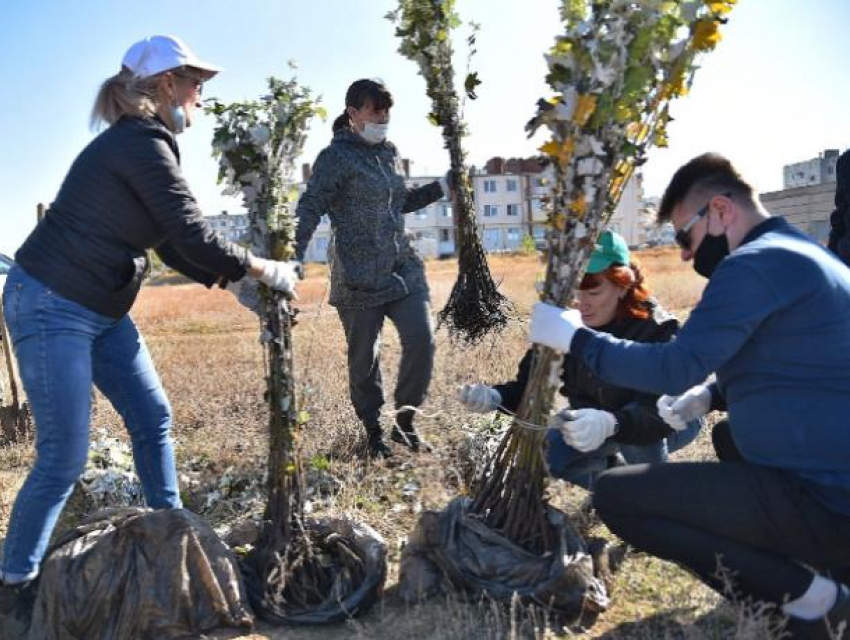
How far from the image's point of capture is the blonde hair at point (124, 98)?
2.53 metres

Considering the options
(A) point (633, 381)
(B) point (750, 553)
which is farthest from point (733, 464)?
(A) point (633, 381)

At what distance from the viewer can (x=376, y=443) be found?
425 cm

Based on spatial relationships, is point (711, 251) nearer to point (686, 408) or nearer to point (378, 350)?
point (686, 408)

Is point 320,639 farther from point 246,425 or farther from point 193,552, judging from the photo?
point 246,425

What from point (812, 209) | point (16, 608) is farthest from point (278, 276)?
point (812, 209)

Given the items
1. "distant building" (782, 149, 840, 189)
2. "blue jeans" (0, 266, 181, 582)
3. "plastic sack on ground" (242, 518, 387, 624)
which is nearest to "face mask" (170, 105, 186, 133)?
"blue jeans" (0, 266, 181, 582)

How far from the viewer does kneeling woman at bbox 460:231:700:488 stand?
286 cm

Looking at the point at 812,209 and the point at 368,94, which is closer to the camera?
the point at 368,94

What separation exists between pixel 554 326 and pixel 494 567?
79 cm

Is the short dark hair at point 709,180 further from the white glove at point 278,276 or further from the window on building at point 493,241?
the window on building at point 493,241

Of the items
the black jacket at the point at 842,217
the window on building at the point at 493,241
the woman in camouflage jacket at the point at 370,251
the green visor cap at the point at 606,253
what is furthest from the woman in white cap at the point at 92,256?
the window on building at the point at 493,241

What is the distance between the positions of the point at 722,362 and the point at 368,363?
2.24m

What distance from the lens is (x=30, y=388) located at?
8.28 ft

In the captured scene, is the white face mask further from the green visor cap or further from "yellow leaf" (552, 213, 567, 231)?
the green visor cap
